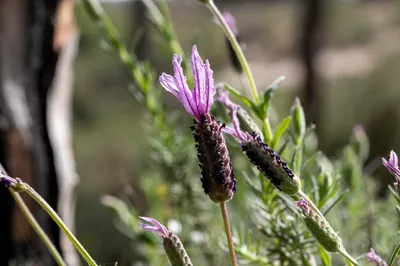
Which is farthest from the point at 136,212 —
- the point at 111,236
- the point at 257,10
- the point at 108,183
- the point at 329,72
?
the point at 257,10

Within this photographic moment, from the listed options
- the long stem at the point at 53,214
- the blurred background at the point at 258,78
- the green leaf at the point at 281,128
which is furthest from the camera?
the blurred background at the point at 258,78

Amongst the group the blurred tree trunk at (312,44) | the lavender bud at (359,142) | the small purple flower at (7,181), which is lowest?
the small purple flower at (7,181)

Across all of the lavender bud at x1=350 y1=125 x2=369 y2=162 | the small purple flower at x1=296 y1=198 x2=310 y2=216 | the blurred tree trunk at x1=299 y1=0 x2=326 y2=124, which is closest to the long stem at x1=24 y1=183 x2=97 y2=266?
the small purple flower at x1=296 y1=198 x2=310 y2=216

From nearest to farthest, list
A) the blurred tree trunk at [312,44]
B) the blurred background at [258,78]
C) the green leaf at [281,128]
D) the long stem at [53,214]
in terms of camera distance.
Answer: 1. the long stem at [53,214]
2. the green leaf at [281,128]
3. the blurred background at [258,78]
4. the blurred tree trunk at [312,44]

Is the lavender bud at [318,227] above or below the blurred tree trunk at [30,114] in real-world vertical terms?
below

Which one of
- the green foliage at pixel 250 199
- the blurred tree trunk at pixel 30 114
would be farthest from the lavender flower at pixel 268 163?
the blurred tree trunk at pixel 30 114

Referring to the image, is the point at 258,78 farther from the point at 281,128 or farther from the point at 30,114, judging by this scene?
the point at 281,128

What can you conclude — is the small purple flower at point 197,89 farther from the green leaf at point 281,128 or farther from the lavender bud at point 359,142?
the lavender bud at point 359,142
